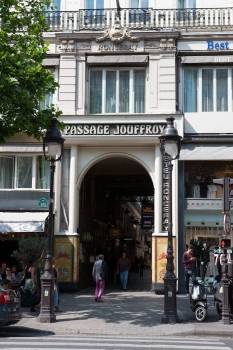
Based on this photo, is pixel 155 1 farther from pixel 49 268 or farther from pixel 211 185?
pixel 49 268

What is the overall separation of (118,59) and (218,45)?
4.18 metres

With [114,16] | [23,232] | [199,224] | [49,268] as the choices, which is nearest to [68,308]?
[49,268]

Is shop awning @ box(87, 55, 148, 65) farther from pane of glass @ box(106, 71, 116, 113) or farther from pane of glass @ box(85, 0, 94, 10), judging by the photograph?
pane of glass @ box(85, 0, 94, 10)

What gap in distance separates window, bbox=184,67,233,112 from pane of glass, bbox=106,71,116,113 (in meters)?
3.03

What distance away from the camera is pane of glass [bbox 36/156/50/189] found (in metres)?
24.4

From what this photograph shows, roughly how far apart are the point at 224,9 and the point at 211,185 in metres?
7.48

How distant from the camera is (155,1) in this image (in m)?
24.9

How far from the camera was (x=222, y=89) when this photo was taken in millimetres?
24297

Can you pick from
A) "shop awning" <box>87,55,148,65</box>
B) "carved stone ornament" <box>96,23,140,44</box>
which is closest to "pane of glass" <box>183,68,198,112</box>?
"shop awning" <box>87,55,148,65</box>

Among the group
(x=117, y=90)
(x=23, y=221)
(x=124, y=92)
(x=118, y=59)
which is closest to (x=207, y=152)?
(x=124, y=92)

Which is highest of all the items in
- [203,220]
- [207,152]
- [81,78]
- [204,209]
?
[81,78]

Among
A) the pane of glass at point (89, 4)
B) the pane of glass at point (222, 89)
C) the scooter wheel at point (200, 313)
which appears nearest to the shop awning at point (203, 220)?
the pane of glass at point (222, 89)

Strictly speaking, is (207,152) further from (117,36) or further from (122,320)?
(122,320)

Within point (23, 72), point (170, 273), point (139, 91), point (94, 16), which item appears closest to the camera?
point (170, 273)
